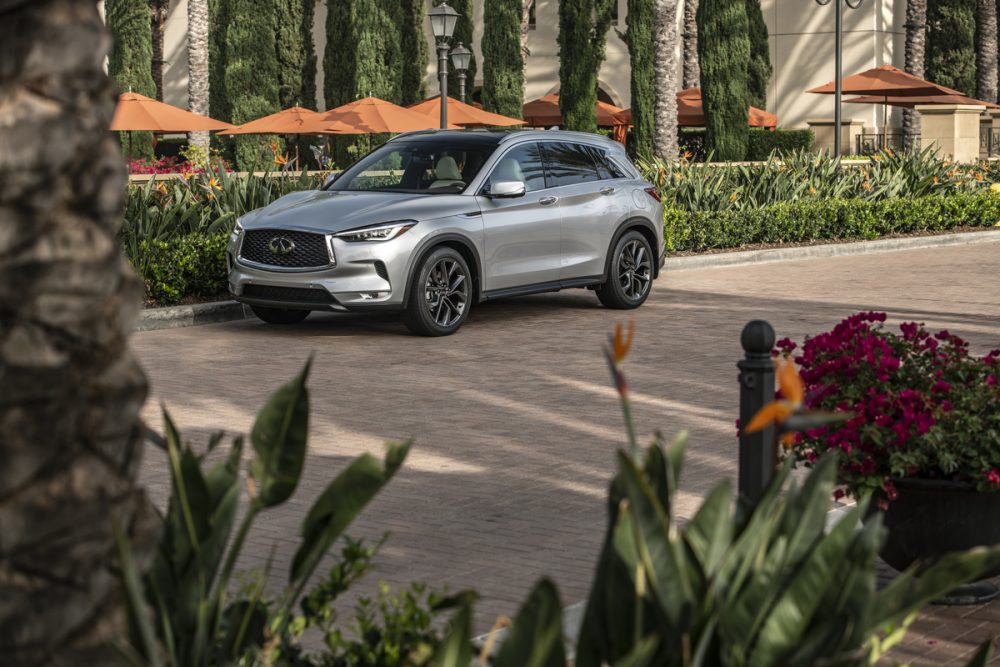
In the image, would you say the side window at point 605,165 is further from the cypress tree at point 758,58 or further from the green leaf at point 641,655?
the cypress tree at point 758,58

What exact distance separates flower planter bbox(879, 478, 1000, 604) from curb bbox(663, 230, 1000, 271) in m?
15.1

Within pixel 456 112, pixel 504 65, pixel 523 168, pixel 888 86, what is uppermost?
pixel 504 65

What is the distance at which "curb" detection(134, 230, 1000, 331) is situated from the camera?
14797mm

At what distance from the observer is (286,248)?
1349 centimetres

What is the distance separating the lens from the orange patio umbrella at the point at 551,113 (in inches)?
1837

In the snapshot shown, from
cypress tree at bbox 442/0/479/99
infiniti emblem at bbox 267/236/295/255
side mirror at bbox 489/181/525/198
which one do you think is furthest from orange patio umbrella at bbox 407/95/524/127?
cypress tree at bbox 442/0/479/99

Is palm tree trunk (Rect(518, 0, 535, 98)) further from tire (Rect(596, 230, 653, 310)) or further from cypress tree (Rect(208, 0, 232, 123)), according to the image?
tire (Rect(596, 230, 653, 310))

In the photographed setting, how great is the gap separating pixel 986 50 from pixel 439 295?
3876 centimetres

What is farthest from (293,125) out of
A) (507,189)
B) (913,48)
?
(913,48)

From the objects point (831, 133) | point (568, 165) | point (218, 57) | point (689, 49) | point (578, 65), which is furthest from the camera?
point (689, 49)

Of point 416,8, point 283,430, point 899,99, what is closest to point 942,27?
point 899,99

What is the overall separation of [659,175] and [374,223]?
1077 centimetres

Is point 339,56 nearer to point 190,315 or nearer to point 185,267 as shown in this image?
point 185,267

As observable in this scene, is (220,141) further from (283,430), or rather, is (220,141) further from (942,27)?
(283,430)
